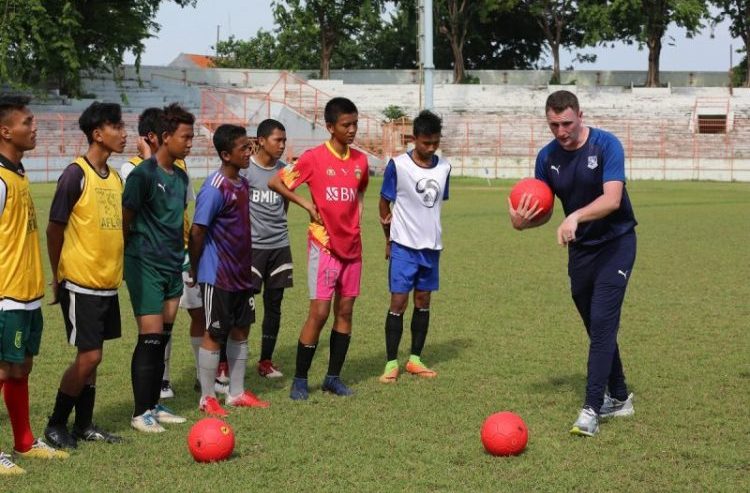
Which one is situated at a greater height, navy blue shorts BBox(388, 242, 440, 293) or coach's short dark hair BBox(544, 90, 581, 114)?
coach's short dark hair BBox(544, 90, 581, 114)

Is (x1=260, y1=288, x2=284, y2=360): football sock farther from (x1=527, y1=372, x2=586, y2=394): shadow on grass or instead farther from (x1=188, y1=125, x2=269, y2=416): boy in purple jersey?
(x1=527, y1=372, x2=586, y2=394): shadow on grass

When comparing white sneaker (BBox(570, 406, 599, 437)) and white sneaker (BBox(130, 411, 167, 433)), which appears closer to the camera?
white sneaker (BBox(570, 406, 599, 437))

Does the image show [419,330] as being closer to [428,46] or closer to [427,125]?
[427,125]

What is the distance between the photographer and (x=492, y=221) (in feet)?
76.5

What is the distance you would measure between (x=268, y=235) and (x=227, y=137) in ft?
5.46

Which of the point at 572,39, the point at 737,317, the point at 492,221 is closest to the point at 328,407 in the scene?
the point at 737,317

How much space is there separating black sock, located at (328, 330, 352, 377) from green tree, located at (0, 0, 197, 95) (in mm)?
38522

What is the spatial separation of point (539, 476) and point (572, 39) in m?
64.4

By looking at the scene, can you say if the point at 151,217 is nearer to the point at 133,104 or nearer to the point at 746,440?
the point at 746,440

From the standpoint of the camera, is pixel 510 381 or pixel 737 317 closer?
pixel 510 381

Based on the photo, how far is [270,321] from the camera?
8.73 meters

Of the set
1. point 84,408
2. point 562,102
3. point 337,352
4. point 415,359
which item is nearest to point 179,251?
point 84,408

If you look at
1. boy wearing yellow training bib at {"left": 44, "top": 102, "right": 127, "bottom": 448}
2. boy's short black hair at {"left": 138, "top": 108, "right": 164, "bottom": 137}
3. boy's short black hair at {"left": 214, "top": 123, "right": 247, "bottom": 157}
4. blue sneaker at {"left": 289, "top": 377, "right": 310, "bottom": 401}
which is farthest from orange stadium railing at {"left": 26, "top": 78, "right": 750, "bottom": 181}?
boy wearing yellow training bib at {"left": 44, "top": 102, "right": 127, "bottom": 448}

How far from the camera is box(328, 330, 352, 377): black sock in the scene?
7762 mm
